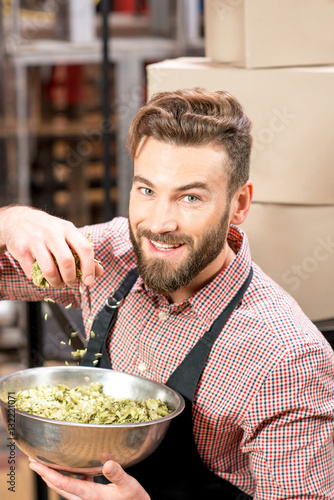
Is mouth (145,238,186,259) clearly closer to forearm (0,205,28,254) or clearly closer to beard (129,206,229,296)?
beard (129,206,229,296)

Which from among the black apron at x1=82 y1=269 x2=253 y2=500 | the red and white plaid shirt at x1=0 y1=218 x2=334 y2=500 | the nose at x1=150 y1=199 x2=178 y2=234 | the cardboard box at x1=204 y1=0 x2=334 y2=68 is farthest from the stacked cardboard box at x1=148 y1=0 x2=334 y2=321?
the nose at x1=150 y1=199 x2=178 y2=234

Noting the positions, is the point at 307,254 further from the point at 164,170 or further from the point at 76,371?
the point at 76,371

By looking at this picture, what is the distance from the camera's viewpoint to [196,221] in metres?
1.44

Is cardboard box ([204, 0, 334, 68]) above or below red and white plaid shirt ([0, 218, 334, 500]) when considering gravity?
above

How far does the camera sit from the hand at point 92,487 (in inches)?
50.1

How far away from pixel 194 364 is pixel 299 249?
1.52 feet

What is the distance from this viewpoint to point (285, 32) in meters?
1.67

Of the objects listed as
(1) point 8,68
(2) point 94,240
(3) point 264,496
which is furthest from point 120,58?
(3) point 264,496

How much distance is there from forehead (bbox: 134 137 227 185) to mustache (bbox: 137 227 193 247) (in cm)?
10

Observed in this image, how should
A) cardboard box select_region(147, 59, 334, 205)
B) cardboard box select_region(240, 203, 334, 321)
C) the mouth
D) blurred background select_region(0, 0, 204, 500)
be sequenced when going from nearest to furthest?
the mouth
cardboard box select_region(147, 59, 334, 205)
cardboard box select_region(240, 203, 334, 321)
blurred background select_region(0, 0, 204, 500)

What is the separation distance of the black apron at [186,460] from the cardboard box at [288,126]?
292mm

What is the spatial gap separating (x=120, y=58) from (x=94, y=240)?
9.71ft

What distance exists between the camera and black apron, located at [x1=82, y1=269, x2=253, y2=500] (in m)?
1.45

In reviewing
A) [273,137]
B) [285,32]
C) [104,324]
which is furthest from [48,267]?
[285,32]
